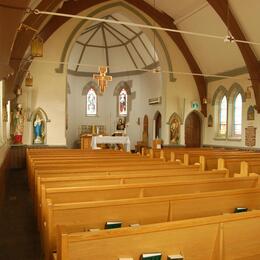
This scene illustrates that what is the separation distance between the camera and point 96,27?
18.4m

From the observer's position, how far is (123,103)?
2019 centimetres

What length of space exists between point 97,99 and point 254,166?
15537 mm

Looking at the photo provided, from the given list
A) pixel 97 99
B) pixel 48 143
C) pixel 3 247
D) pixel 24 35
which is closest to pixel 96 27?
pixel 97 99

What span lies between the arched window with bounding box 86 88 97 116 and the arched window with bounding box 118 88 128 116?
157 cm

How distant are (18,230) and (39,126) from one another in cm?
944

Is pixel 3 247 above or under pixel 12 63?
under

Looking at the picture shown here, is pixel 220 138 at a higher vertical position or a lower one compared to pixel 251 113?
lower

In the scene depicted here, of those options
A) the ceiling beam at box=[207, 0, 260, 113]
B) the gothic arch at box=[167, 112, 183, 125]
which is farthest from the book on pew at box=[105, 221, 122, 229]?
the gothic arch at box=[167, 112, 183, 125]

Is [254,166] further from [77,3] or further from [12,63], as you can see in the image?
[77,3]

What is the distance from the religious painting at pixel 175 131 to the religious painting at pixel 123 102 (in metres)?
5.15

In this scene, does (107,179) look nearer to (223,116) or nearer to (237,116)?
(237,116)

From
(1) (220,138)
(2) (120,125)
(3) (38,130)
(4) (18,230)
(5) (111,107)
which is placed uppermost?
(5) (111,107)

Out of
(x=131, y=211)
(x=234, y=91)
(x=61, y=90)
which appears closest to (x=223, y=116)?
(x=234, y=91)

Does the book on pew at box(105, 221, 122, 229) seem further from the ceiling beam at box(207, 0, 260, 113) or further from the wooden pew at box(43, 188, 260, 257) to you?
the ceiling beam at box(207, 0, 260, 113)
